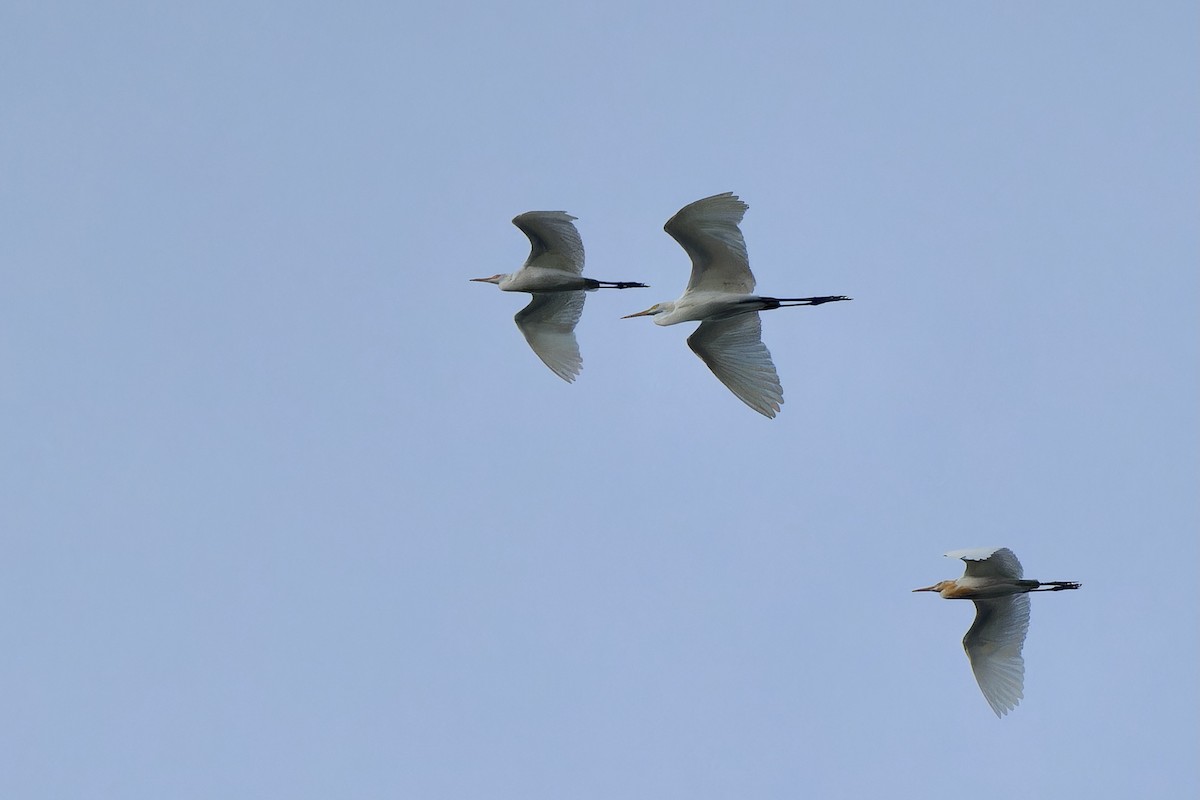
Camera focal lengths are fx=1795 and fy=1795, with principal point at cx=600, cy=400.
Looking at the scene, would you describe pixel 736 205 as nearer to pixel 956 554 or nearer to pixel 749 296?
pixel 749 296

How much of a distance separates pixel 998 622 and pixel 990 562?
4.58 feet

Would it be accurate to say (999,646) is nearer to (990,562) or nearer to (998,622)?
(998,622)

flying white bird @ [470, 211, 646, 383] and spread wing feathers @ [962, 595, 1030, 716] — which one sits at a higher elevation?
flying white bird @ [470, 211, 646, 383]

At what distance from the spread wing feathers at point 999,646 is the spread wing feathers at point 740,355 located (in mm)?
4725

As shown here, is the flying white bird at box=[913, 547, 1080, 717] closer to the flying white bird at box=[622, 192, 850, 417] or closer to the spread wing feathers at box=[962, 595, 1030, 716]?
the spread wing feathers at box=[962, 595, 1030, 716]

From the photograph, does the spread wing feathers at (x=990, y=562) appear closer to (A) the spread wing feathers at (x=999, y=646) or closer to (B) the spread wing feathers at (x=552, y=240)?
(A) the spread wing feathers at (x=999, y=646)

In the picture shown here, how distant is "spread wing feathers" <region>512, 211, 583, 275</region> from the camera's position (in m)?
29.1

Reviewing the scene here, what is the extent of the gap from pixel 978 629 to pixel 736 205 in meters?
7.62

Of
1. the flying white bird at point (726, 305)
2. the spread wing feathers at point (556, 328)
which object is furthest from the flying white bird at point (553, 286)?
the flying white bird at point (726, 305)

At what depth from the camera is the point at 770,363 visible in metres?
27.9

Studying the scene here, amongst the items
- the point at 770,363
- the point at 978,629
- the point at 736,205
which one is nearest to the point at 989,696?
the point at 978,629

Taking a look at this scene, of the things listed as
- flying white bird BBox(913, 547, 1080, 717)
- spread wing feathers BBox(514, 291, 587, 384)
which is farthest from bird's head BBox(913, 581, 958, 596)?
spread wing feathers BBox(514, 291, 587, 384)

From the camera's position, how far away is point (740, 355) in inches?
1105

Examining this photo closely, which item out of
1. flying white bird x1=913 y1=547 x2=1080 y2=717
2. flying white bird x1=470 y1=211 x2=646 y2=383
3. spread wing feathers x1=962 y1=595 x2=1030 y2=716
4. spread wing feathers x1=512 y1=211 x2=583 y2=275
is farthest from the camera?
flying white bird x1=470 y1=211 x2=646 y2=383
